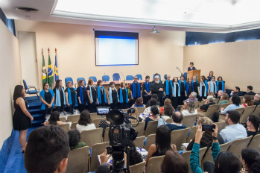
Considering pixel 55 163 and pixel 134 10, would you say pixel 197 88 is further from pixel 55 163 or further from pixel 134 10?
pixel 55 163

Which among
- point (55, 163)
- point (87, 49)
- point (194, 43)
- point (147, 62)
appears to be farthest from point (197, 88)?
point (55, 163)

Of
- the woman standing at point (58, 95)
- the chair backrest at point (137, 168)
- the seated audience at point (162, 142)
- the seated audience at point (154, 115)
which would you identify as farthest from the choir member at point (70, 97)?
the chair backrest at point (137, 168)

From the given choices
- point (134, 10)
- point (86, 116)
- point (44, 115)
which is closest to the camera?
point (86, 116)

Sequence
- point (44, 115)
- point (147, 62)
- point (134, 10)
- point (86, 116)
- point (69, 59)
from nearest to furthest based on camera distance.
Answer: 1. point (86, 116)
2. point (44, 115)
3. point (134, 10)
4. point (69, 59)
5. point (147, 62)

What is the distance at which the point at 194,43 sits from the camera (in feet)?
36.8

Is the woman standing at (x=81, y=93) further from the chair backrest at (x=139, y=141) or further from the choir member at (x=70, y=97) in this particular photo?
the chair backrest at (x=139, y=141)

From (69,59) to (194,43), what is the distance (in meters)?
7.37

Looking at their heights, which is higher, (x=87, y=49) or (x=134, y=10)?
(x=134, y=10)

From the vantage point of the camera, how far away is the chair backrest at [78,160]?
240 cm

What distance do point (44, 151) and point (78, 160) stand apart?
1713 mm

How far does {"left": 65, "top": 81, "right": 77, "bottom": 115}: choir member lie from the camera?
5883mm

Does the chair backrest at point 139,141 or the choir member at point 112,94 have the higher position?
the choir member at point 112,94

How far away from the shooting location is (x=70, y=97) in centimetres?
596

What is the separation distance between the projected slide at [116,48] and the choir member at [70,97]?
3.84m
